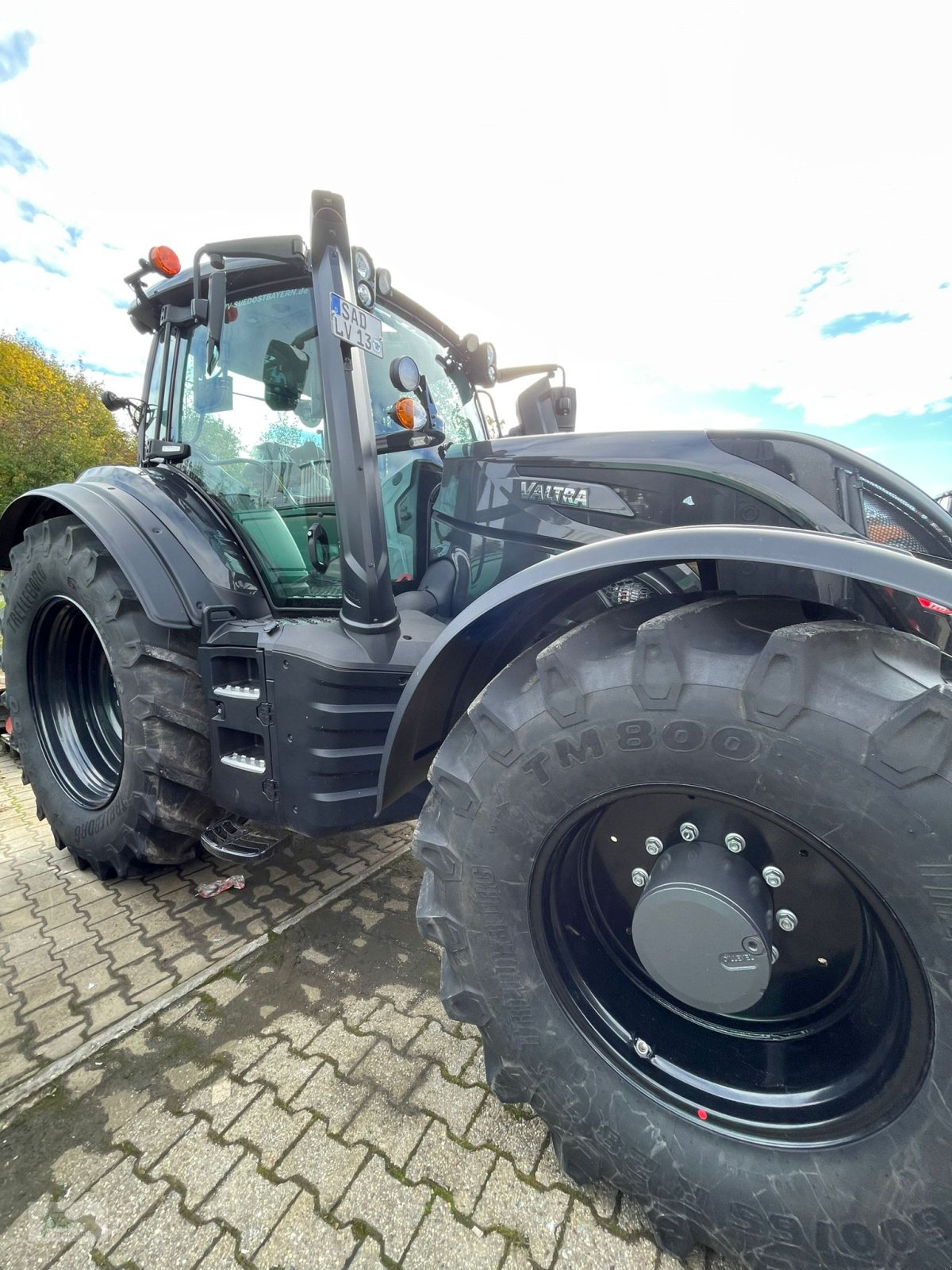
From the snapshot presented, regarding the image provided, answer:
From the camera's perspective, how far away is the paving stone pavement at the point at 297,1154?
1.28 meters

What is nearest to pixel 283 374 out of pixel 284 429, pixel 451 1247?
pixel 284 429

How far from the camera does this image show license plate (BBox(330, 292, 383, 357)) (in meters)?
1.85

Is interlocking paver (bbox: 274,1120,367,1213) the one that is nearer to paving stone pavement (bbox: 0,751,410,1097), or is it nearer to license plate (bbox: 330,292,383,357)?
paving stone pavement (bbox: 0,751,410,1097)

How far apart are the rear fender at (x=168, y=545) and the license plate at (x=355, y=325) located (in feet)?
Answer: 3.28

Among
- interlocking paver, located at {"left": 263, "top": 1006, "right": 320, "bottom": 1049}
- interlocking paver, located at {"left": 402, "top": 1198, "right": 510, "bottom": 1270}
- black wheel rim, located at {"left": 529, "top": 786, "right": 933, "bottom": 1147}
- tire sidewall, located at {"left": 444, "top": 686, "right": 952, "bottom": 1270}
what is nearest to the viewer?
tire sidewall, located at {"left": 444, "top": 686, "right": 952, "bottom": 1270}

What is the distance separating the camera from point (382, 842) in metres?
3.07

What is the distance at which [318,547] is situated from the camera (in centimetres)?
233

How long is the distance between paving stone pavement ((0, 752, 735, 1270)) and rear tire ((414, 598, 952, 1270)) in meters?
0.19

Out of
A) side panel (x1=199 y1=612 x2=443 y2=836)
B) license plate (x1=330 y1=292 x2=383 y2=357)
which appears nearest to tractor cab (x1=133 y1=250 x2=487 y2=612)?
license plate (x1=330 y1=292 x2=383 y2=357)

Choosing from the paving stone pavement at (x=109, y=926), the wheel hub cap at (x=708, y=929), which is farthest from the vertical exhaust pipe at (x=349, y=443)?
the paving stone pavement at (x=109, y=926)

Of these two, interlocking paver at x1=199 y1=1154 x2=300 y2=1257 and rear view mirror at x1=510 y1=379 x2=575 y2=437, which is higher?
rear view mirror at x1=510 y1=379 x2=575 y2=437

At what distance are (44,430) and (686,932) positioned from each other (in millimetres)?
31884

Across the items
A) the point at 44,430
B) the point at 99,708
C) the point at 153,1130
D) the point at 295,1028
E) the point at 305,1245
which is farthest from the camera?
the point at 44,430

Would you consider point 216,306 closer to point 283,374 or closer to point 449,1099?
point 283,374
